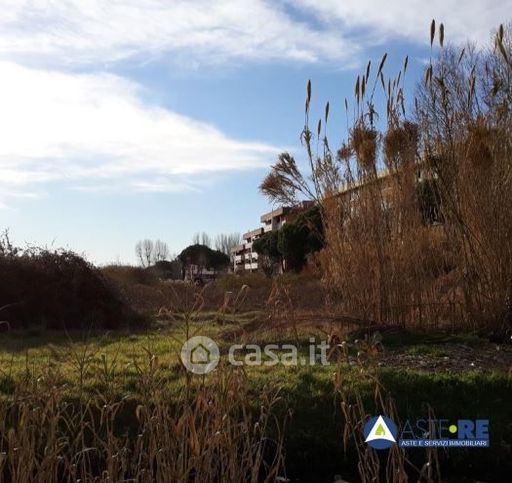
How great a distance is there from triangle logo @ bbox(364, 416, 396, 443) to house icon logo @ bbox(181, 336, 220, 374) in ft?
3.05

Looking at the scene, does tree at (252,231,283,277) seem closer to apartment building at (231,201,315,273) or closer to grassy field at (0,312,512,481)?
apartment building at (231,201,315,273)

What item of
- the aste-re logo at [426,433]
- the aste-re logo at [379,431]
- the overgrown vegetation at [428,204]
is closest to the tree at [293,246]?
the overgrown vegetation at [428,204]

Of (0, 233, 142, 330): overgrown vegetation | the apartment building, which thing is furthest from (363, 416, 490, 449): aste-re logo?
the apartment building

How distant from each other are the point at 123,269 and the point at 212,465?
19338 mm

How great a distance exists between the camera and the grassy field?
3947 mm

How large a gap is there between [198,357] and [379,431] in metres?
1.11

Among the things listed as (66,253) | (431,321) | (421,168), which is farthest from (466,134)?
(66,253)

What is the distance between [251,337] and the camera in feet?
18.5

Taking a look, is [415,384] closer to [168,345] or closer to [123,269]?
[168,345]

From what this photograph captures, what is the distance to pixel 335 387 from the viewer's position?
3666 mm

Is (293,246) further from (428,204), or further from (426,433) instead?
(426,433)

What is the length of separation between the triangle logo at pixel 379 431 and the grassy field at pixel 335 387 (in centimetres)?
24

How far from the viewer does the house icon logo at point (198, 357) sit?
11.7 feet

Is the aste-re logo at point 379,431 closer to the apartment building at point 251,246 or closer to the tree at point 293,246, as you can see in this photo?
the tree at point 293,246
